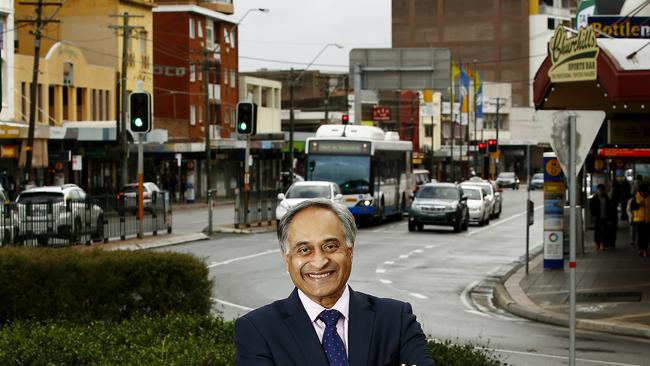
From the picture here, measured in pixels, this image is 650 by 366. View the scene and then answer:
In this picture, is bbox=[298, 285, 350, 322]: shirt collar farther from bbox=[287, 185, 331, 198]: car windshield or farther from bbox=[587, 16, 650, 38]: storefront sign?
bbox=[287, 185, 331, 198]: car windshield

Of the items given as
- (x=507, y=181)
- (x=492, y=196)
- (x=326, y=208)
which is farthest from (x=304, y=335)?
(x=507, y=181)

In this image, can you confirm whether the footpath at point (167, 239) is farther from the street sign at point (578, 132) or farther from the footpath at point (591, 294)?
the street sign at point (578, 132)

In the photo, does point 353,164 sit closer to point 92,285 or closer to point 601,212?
point 601,212

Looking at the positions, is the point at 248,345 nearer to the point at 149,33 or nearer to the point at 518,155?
the point at 149,33

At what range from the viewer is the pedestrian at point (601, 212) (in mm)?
32750

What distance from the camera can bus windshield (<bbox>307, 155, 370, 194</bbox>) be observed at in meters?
44.4

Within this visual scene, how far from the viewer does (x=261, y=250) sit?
32.9 meters

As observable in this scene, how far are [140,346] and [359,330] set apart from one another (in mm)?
4909

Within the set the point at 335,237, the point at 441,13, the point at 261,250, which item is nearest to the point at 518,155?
the point at 441,13

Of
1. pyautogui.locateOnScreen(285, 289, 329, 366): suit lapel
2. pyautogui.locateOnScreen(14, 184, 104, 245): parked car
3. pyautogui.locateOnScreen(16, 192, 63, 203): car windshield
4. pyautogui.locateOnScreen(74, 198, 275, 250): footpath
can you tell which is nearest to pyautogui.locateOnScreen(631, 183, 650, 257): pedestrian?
pyautogui.locateOnScreen(74, 198, 275, 250): footpath

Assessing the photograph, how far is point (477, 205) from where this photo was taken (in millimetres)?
49094

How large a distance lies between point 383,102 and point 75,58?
2162 inches

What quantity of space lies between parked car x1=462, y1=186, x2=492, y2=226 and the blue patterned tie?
44223 millimetres

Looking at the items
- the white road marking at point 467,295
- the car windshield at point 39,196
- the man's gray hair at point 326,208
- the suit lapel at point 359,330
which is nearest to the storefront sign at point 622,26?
the white road marking at point 467,295
